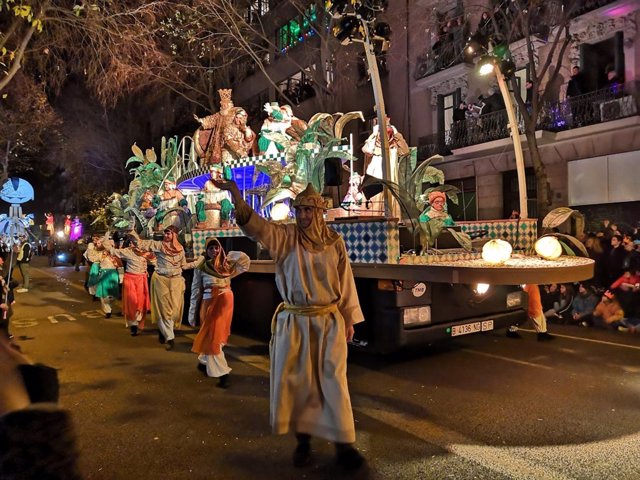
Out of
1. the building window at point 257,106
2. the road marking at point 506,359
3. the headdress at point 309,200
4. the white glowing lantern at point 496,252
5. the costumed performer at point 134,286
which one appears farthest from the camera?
the building window at point 257,106

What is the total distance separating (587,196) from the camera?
1652cm

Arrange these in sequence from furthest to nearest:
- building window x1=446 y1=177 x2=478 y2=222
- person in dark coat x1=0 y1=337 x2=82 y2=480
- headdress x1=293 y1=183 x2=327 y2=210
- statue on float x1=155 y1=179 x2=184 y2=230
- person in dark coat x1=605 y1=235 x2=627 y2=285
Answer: building window x1=446 y1=177 x2=478 y2=222 < statue on float x1=155 y1=179 x2=184 y2=230 < person in dark coat x1=605 y1=235 x2=627 y2=285 < headdress x1=293 y1=183 x2=327 y2=210 < person in dark coat x1=0 y1=337 x2=82 y2=480

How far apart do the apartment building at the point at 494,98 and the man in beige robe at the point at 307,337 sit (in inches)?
385

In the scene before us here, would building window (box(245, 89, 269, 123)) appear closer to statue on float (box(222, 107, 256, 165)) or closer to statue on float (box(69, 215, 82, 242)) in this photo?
statue on float (box(69, 215, 82, 242))

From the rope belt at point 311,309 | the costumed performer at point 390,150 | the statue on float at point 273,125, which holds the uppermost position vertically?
the statue on float at point 273,125

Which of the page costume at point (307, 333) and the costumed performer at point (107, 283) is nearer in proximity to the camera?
the page costume at point (307, 333)

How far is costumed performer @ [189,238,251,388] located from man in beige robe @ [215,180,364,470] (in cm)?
222

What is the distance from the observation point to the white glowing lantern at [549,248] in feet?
21.4

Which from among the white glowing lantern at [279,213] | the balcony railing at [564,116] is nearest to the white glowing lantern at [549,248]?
the white glowing lantern at [279,213]

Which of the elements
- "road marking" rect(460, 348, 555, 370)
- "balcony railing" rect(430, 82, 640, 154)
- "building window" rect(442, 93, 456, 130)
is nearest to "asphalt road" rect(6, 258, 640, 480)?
"road marking" rect(460, 348, 555, 370)

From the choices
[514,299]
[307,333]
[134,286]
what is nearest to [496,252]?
[514,299]

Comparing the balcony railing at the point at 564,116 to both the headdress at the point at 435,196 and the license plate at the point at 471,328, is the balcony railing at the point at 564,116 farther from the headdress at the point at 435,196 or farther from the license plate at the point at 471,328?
the license plate at the point at 471,328

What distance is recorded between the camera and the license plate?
6309 millimetres

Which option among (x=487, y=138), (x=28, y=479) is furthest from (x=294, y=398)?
(x=487, y=138)
